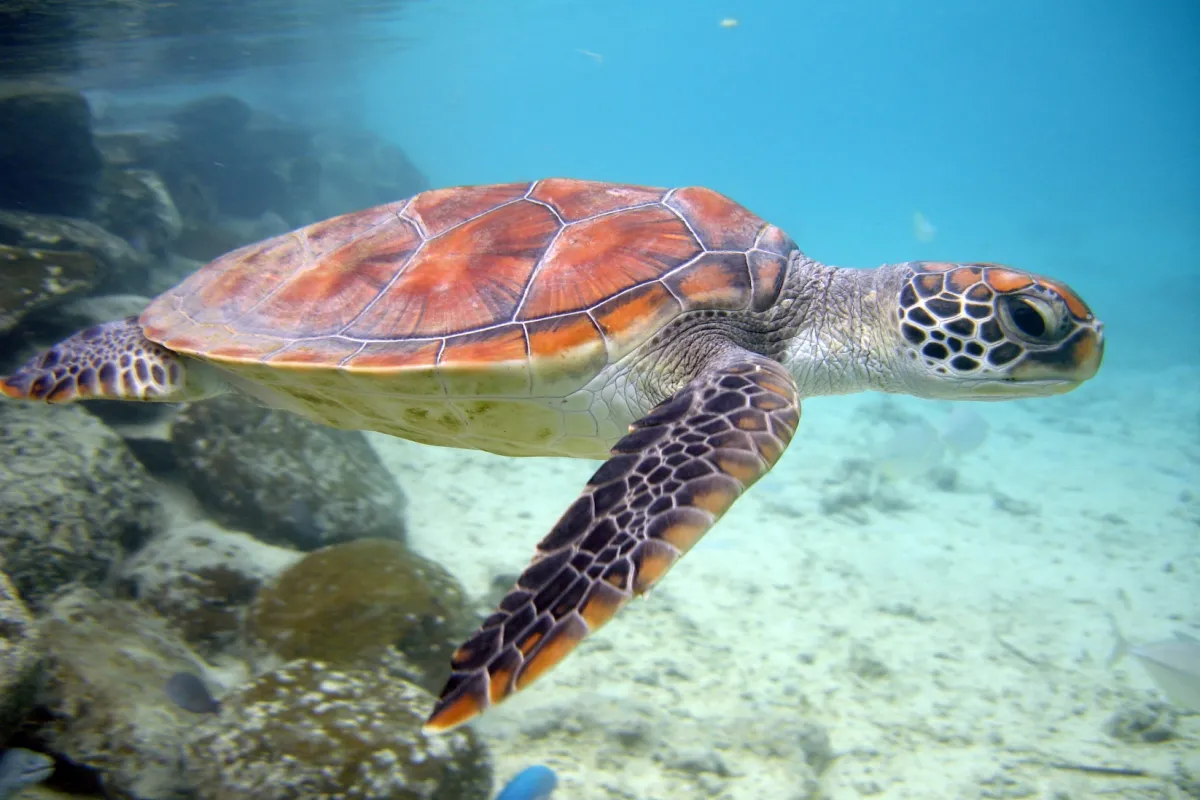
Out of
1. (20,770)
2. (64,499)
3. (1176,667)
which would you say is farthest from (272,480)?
(1176,667)

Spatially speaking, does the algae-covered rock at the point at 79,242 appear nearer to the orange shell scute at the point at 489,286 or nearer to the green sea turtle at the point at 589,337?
the green sea turtle at the point at 589,337

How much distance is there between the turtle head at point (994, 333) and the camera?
2.70 metres

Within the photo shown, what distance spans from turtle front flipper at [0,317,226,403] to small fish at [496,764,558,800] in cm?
281

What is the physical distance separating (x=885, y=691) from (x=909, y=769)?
77 cm

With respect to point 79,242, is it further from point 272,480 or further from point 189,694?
point 189,694

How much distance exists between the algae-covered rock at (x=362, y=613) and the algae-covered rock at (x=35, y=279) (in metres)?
4.07

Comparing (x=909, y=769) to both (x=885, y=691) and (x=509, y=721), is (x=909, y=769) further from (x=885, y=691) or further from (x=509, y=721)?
(x=509, y=721)

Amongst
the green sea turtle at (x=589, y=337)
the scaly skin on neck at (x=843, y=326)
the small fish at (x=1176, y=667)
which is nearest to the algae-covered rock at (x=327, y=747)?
the green sea turtle at (x=589, y=337)

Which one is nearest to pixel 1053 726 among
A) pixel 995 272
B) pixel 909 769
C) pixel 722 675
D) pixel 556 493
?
pixel 909 769

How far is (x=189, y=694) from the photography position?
298 cm

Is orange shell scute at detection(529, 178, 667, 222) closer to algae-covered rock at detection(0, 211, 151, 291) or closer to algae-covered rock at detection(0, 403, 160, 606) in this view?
algae-covered rock at detection(0, 403, 160, 606)

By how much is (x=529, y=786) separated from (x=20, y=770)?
195cm

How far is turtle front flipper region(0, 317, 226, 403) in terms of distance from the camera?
336 centimetres

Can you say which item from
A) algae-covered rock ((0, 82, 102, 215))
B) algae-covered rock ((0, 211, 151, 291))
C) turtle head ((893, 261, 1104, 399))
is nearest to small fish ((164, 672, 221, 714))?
turtle head ((893, 261, 1104, 399))
